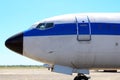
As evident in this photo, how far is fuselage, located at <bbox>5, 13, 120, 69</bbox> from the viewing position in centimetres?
1658

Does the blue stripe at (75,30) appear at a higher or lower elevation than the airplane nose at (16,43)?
higher

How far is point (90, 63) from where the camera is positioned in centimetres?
1689

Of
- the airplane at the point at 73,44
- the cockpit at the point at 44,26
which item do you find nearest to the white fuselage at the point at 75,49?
the airplane at the point at 73,44

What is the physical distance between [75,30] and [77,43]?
A: 2.33ft

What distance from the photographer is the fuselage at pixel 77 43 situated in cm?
1658

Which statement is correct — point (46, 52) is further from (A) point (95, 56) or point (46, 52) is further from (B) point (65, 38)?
(A) point (95, 56)

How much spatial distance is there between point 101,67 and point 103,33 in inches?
72.1

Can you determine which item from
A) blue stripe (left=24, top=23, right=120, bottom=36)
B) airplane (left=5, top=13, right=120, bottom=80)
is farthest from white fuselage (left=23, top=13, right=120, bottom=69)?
blue stripe (left=24, top=23, right=120, bottom=36)

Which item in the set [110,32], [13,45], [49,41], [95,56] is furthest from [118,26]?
[13,45]

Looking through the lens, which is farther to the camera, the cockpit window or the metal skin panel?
the cockpit window

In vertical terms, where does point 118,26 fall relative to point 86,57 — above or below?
above

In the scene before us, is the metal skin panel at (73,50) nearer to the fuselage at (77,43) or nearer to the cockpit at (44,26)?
the fuselage at (77,43)

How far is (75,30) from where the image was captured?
55.1ft

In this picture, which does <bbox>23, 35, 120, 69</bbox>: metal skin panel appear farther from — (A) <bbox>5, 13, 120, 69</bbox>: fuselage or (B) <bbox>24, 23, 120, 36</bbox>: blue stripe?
(B) <bbox>24, 23, 120, 36</bbox>: blue stripe
